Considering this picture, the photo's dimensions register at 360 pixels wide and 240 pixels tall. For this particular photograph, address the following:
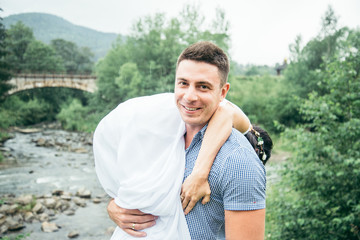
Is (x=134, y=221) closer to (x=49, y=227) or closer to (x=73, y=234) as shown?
→ (x=73, y=234)

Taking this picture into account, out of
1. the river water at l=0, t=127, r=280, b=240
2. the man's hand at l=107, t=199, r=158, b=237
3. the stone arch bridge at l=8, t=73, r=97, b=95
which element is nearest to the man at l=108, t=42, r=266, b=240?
the man's hand at l=107, t=199, r=158, b=237

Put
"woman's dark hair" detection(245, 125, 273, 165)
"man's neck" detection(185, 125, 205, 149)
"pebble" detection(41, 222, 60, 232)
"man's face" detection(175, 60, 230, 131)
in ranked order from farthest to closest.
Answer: "pebble" detection(41, 222, 60, 232) → "woman's dark hair" detection(245, 125, 273, 165) → "man's neck" detection(185, 125, 205, 149) → "man's face" detection(175, 60, 230, 131)

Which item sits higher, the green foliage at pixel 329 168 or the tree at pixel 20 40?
the tree at pixel 20 40

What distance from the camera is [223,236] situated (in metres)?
1.43

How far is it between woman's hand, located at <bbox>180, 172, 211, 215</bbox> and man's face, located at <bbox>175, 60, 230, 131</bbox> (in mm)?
307

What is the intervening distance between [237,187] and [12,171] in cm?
1201

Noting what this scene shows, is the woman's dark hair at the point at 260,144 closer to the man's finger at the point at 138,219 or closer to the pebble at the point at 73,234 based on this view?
the man's finger at the point at 138,219

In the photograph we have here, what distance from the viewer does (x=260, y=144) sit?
175 cm

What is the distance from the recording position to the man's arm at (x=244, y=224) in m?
1.19

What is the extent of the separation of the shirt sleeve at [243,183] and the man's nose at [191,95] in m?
0.35

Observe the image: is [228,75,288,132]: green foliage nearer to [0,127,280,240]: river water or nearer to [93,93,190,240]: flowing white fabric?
[0,127,280,240]: river water

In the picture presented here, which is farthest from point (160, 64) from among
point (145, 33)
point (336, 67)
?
point (336, 67)

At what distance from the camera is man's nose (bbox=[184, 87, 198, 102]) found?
1.38 metres

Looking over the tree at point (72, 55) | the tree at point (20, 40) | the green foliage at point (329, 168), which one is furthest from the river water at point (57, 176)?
the tree at point (72, 55)
